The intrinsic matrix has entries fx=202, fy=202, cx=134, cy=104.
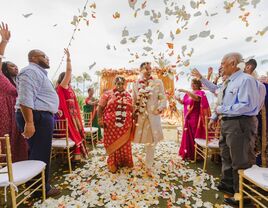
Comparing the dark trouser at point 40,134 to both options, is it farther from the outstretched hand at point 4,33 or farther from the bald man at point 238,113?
the bald man at point 238,113

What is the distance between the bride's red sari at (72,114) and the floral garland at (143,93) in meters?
1.16

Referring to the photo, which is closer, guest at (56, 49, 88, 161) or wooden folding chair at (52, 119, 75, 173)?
wooden folding chair at (52, 119, 75, 173)

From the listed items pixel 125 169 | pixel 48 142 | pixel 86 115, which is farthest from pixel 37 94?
pixel 86 115

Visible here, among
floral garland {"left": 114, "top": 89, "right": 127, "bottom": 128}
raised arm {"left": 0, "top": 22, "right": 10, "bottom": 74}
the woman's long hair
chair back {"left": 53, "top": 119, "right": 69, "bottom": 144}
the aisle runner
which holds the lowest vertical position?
the aisle runner

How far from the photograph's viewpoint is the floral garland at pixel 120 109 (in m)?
3.36

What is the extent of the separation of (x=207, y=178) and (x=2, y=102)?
3124mm

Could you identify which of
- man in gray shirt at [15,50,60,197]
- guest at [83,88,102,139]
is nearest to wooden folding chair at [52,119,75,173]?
man in gray shirt at [15,50,60,197]

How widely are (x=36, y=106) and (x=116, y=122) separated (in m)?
1.37

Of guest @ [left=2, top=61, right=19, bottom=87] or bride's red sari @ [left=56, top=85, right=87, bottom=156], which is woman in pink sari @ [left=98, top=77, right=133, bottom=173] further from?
guest @ [left=2, top=61, right=19, bottom=87]

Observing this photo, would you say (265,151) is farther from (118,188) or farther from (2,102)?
(2,102)

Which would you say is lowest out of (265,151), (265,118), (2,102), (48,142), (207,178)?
(207,178)

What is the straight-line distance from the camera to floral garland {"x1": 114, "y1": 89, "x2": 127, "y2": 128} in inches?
132

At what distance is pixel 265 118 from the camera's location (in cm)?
250

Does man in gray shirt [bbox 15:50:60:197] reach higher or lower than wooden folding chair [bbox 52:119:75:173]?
higher
